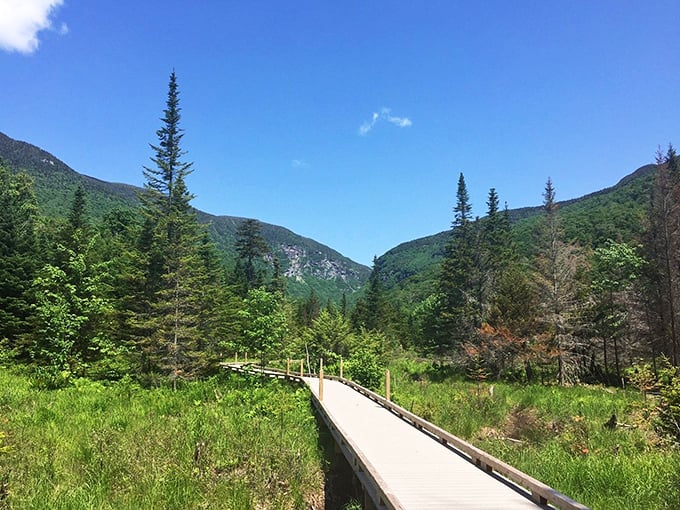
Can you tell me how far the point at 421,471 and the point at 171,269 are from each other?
23.1m

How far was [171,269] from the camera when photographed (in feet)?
90.8

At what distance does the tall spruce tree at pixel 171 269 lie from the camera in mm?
25328

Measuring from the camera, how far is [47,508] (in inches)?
297

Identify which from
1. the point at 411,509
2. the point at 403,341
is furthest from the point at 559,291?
the point at 403,341

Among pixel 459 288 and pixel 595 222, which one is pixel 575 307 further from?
pixel 595 222

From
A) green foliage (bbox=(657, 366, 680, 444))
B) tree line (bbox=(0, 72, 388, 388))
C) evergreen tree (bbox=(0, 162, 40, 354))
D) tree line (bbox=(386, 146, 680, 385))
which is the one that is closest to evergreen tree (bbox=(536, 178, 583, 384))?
tree line (bbox=(386, 146, 680, 385))

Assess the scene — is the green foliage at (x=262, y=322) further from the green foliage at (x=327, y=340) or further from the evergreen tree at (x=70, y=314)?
the green foliage at (x=327, y=340)

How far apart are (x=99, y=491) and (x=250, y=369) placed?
18741mm

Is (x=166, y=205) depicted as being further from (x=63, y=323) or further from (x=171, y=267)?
(x=63, y=323)

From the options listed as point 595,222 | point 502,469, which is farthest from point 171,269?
point 595,222

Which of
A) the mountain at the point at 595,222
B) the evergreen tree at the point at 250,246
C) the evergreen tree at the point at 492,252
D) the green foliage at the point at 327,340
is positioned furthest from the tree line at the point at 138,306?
the evergreen tree at the point at 250,246

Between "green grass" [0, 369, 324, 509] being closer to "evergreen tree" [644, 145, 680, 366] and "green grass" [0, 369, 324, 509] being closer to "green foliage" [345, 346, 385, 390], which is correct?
"green foliage" [345, 346, 385, 390]

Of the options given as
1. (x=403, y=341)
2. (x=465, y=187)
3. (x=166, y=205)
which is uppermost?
(x=465, y=187)

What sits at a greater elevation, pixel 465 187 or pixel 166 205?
pixel 465 187
